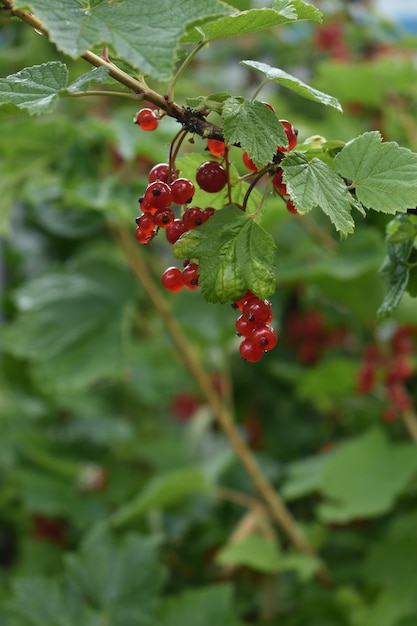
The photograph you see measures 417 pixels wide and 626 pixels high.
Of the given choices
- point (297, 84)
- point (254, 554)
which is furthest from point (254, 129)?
point (254, 554)

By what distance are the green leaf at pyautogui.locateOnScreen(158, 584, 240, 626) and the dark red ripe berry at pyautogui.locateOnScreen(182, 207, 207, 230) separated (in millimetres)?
666

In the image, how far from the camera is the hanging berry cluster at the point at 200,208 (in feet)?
1.36

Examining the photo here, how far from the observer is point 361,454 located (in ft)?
3.62

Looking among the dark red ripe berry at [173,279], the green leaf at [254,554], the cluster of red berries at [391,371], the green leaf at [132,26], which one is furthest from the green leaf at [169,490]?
the green leaf at [132,26]

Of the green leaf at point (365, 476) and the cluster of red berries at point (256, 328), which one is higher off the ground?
the cluster of red berries at point (256, 328)

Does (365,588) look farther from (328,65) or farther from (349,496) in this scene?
(328,65)

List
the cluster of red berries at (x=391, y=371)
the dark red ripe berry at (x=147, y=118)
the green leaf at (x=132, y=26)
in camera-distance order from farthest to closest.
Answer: the cluster of red berries at (x=391, y=371) → the dark red ripe berry at (x=147, y=118) → the green leaf at (x=132, y=26)

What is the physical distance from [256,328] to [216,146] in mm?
102

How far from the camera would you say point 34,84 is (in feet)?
1.32

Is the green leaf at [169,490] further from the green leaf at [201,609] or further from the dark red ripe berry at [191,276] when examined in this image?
the dark red ripe berry at [191,276]

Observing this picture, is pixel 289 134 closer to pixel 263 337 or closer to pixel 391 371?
pixel 263 337

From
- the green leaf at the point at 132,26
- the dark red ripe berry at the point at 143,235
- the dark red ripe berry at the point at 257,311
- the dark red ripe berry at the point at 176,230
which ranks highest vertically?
the green leaf at the point at 132,26

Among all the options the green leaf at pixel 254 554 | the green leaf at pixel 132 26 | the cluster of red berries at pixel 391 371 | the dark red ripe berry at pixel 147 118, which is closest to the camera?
the green leaf at pixel 132 26

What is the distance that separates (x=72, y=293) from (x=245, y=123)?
0.80 m
